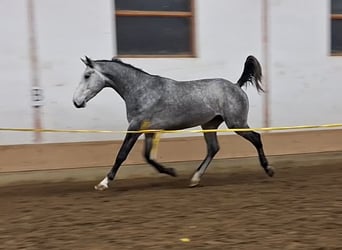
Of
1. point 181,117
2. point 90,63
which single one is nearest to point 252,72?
point 181,117

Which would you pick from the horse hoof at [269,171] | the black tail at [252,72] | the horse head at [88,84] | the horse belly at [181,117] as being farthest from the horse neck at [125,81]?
the horse hoof at [269,171]

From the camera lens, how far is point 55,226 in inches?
217

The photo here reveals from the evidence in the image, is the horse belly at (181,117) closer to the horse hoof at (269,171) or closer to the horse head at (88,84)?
the horse head at (88,84)

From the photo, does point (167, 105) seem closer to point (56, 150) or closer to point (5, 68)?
point (56, 150)

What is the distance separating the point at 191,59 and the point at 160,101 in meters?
1.93

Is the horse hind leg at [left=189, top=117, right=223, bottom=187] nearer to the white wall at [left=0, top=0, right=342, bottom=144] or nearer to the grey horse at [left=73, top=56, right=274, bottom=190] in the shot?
the grey horse at [left=73, top=56, right=274, bottom=190]

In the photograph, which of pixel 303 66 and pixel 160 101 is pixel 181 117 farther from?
pixel 303 66

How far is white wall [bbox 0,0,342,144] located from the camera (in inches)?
326

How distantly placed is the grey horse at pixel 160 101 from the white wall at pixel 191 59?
1.01 m

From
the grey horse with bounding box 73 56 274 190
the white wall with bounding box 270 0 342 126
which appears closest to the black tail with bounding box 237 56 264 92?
the grey horse with bounding box 73 56 274 190

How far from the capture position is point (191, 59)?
9273mm

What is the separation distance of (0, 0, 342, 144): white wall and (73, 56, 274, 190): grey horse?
3.33 ft

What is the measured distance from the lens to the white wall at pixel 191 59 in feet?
27.2

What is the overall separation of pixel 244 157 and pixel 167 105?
252 centimetres
